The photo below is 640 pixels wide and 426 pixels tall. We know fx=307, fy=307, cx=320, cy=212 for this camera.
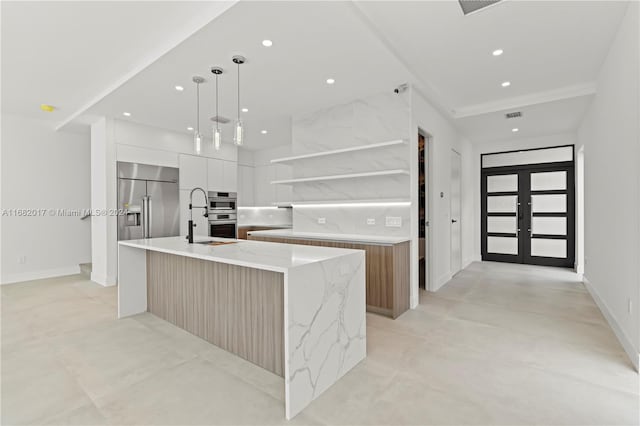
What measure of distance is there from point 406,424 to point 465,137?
5.92 metres

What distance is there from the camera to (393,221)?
3.89 m


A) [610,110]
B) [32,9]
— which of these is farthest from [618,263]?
[32,9]

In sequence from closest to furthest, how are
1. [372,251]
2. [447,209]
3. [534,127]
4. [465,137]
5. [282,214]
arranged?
[372,251]
[447,209]
[534,127]
[465,137]
[282,214]

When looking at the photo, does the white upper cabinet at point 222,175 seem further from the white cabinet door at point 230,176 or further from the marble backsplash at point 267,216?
the marble backsplash at point 267,216

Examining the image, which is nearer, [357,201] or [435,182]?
[357,201]

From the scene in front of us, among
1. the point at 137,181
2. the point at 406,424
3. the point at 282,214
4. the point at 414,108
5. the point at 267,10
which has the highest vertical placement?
the point at 267,10

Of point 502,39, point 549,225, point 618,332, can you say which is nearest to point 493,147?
point 549,225

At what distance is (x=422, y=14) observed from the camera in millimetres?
2523

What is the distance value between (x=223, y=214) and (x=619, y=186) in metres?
6.13

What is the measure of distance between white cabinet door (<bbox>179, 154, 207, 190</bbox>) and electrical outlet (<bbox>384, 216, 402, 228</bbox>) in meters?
3.90

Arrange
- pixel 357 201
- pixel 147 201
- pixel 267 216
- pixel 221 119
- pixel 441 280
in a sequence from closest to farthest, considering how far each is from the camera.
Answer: pixel 357 201
pixel 441 280
pixel 221 119
pixel 147 201
pixel 267 216

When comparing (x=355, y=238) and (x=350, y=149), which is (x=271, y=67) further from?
(x=355, y=238)

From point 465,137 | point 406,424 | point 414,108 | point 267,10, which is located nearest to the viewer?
point 406,424

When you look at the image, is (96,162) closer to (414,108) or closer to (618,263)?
(414,108)
